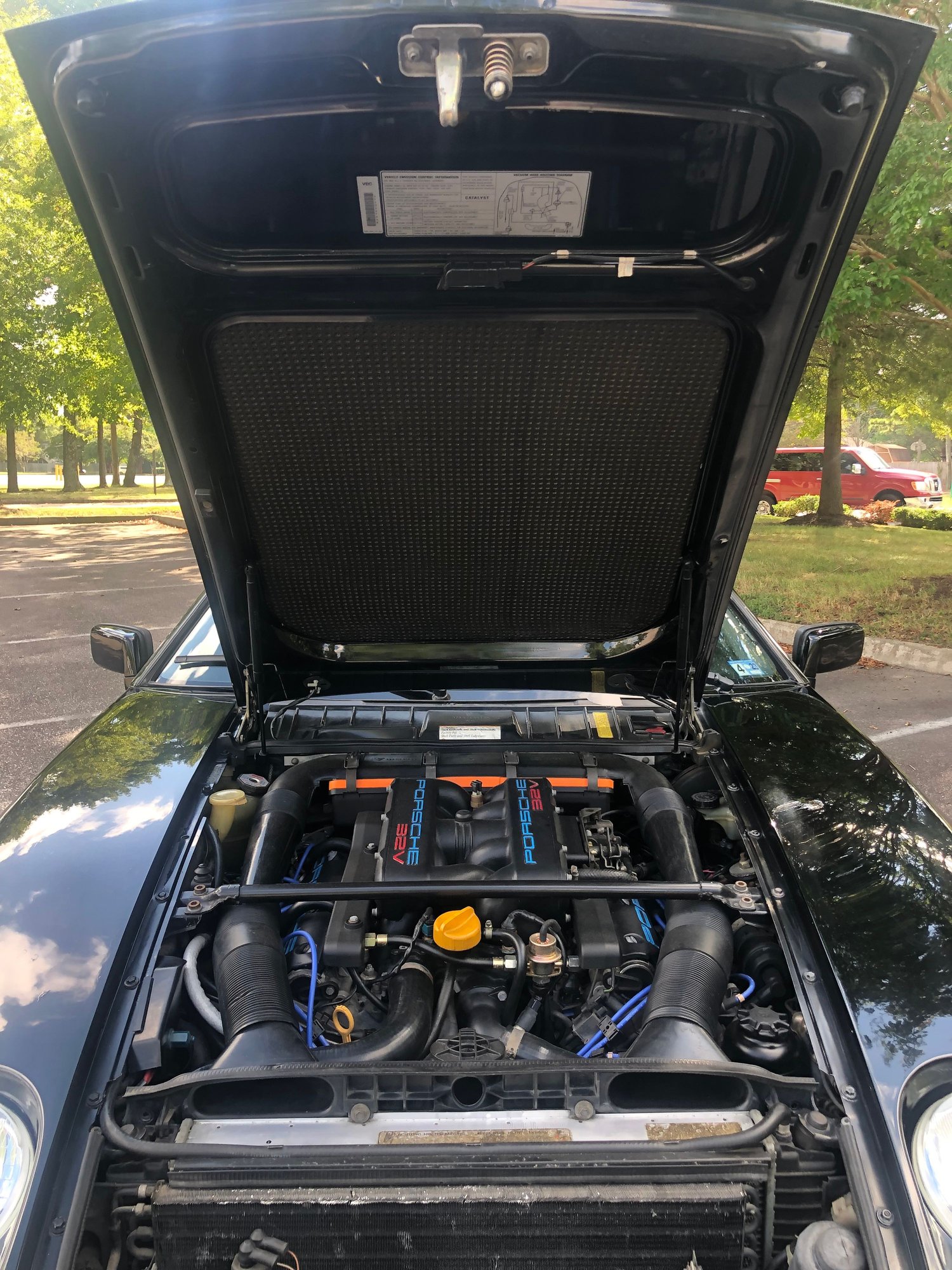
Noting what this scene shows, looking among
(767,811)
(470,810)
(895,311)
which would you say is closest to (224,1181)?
(470,810)

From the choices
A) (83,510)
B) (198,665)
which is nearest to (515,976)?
(198,665)

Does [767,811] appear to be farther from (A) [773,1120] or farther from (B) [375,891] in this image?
(B) [375,891]

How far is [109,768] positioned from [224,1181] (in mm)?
1305

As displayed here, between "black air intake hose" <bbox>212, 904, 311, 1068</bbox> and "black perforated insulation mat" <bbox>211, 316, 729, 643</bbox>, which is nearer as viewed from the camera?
"black air intake hose" <bbox>212, 904, 311, 1068</bbox>

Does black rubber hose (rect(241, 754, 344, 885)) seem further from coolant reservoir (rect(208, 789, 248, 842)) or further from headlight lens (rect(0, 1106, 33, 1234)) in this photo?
headlight lens (rect(0, 1106, 33, 1234))

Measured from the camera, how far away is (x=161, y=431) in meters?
1.99

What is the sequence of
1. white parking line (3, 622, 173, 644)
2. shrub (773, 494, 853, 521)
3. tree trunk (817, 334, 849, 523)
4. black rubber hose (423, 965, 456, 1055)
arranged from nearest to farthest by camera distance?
black rubber hose (423, 965, 456, 1055)
white parking line (3, 622, 173, 644)
tree trunk (817, 334, 849, 523)
shrub (773, 494, 853, 521)

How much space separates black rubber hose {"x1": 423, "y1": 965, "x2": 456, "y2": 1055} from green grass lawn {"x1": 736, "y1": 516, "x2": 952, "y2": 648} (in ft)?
21.5

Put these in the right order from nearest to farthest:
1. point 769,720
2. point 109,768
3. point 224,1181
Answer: point 224,1181 → point 109,768 → point 769,720

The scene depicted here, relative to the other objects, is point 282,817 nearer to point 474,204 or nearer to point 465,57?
point 474,204

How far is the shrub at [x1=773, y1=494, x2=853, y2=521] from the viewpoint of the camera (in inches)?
714

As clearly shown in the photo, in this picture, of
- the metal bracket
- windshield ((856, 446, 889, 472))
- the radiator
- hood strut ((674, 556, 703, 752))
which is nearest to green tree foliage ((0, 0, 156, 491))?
hood strut ((674, 556, 703, 752))

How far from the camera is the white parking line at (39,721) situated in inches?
217

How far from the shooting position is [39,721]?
5621 mm
